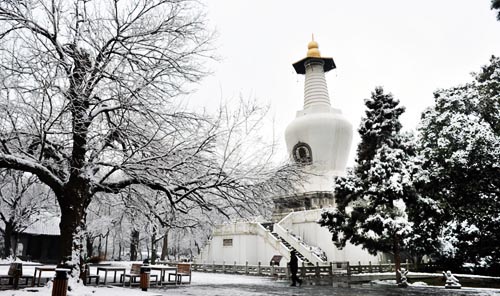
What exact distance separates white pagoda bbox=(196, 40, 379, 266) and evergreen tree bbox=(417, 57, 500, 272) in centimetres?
596

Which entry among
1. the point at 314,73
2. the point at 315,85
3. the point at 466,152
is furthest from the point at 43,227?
the point at 466,152

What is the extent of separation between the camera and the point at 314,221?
29.4 m

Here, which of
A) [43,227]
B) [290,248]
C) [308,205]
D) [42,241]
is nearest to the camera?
[290,248]

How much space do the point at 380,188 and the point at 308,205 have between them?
16318 mm

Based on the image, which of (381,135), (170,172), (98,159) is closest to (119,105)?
(98,159)

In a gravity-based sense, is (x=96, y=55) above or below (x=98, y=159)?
above

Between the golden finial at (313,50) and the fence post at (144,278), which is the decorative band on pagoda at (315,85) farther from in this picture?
the fence post at (144,278)

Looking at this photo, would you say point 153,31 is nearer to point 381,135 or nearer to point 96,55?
point 96,55

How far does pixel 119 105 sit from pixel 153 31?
2.74 metres

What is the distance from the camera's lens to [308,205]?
35.2m

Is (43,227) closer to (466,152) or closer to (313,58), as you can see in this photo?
(313,58)

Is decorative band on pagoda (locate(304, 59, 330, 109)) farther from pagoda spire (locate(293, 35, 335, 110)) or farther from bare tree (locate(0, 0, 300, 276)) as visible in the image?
bare tree (locate(0, 0, 300, 276))

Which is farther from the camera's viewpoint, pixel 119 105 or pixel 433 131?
pixel 433 131

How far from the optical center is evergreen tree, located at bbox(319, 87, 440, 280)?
1897 centimetres
